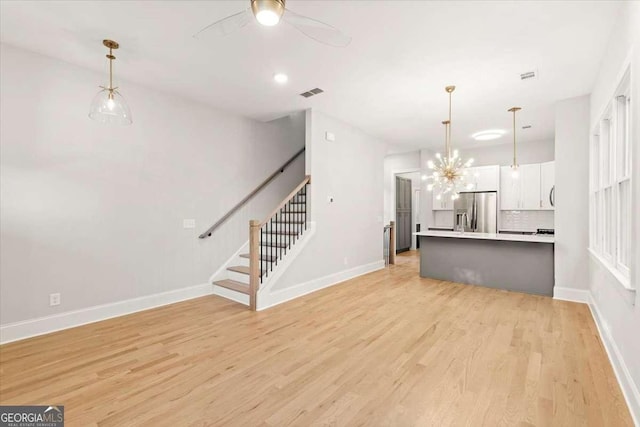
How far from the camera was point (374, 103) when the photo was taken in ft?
14.6

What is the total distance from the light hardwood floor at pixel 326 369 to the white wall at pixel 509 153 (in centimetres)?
439

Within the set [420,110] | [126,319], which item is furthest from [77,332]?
[420,110]

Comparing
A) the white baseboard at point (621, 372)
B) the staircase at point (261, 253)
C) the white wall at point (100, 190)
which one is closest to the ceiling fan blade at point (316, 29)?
the staircase at point (261, 253)

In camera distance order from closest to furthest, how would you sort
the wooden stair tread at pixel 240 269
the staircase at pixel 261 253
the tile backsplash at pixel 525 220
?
the staircase at pixel 261 253 < the wooden stair tread at pixel 240 269 < the tile backsplash at pixel 525 220

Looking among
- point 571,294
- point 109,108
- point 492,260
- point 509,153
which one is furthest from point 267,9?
point 509,153

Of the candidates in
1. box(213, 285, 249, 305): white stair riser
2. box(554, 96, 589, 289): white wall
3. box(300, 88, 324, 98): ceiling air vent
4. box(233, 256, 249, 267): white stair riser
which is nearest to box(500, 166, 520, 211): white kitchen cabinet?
box(554, 96, 589, 289): white wall

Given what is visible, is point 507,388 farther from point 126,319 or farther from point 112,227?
point 112,227

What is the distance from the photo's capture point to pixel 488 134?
→ 6.25m

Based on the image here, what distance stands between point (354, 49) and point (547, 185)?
5867 mm

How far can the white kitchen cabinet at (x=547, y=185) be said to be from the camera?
20.8 ft

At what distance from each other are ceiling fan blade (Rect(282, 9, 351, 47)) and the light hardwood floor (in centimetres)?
253

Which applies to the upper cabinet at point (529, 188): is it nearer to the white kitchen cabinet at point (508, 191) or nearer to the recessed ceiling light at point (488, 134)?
the white kitchen cabinet at point (508, 191)

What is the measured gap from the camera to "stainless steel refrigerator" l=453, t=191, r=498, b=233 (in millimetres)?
7035

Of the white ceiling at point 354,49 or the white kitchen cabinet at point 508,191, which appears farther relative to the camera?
the white kitchen cabinet at point 508,191
